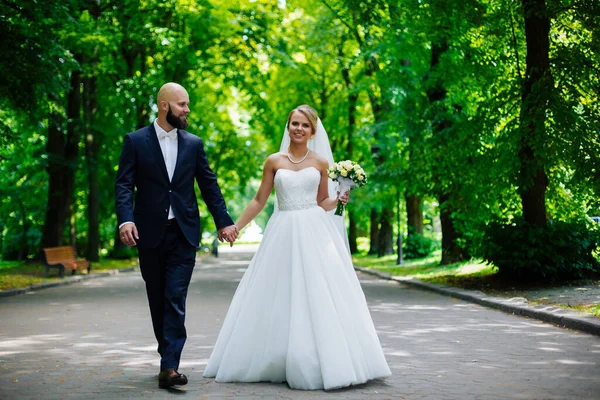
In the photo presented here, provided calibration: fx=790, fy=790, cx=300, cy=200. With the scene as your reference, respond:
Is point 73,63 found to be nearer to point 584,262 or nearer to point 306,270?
point 584,262

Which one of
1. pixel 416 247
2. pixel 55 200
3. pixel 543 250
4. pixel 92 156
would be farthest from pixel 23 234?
pixel 543 250

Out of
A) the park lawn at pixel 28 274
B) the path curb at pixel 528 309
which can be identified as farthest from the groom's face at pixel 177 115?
the park lawn at pixel 28 274

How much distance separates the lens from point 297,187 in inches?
279

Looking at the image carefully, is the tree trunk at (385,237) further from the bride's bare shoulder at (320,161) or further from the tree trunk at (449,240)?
the bride's bare shoulder at (320,161)

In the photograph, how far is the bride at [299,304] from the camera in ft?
20.8

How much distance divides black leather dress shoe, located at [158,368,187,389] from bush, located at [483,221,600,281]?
1042 cm

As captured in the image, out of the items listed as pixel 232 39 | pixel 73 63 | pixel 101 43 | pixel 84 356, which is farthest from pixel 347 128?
pixel 84 356

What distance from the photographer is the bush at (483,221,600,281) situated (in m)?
15.4

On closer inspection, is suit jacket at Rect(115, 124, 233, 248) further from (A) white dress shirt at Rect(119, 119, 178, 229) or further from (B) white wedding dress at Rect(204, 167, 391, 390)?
(B) white wedding dress at Rect(204, 167, 391, 390)

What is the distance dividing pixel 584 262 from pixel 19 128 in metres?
19.6

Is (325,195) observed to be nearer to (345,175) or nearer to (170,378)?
(345,175)

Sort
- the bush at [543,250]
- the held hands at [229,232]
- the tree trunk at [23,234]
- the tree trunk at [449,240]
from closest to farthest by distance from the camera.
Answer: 1. the held hands at [229,232]
2. the bush at [543,250]
3. the tree trunk at [449,240]
4. the tree trunk at [23,234]

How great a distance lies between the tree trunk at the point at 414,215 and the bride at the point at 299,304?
24.5m

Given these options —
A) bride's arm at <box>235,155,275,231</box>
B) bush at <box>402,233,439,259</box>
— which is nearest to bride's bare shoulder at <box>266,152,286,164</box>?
bride's arm at <box>235,155,275,231</box>
